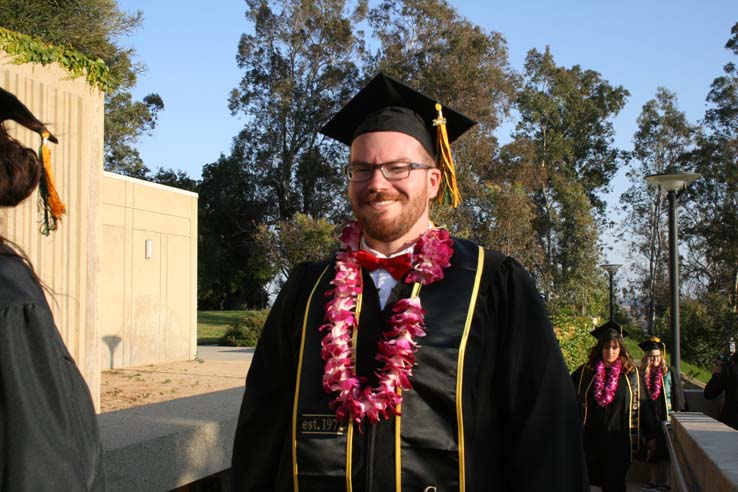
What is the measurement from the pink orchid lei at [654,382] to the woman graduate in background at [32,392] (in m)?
8.64

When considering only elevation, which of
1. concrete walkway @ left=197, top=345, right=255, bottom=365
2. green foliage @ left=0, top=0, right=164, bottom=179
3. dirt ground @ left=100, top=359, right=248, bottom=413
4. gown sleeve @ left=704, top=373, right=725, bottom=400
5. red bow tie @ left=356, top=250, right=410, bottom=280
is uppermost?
green foliage @ left=0, top=0, right=164, bottom=179

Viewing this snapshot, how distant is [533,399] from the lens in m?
2.32

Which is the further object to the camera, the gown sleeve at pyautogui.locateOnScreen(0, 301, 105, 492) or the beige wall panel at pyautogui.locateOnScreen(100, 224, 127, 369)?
the beige wall panel at pyautogui.locateOnScreen(100, 224, 127, 369)

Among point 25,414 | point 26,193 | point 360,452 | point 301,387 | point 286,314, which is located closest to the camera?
point 25,414

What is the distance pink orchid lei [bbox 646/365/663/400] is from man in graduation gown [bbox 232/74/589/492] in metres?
7.40

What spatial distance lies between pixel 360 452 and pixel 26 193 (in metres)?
1.25

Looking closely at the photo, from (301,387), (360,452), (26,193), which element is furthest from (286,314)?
(26,193)

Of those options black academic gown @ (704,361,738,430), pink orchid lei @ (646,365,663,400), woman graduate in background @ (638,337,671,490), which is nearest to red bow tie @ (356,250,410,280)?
woman graduate in background @ (638,337,671,490)

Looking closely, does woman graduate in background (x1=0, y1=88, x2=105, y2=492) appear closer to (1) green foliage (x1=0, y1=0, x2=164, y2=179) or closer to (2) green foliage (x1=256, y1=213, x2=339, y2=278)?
(1) green foliage (x1=0, y1=0, x2=164, y2=179)

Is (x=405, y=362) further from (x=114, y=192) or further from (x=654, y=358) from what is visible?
(x=114, y=192)

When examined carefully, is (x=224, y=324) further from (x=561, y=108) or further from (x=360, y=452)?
(x=360, y=452)

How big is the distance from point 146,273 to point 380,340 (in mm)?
15945

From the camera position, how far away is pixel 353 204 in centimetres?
267

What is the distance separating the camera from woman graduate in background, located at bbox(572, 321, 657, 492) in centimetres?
794
